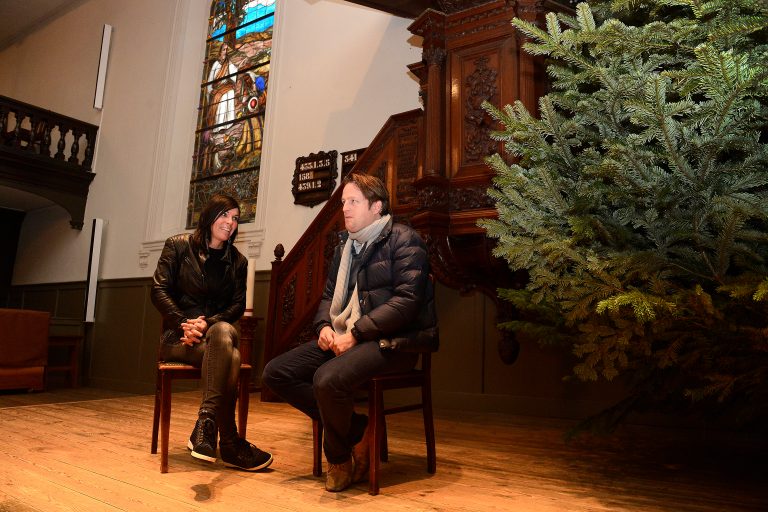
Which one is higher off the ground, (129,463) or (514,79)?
(514,79)

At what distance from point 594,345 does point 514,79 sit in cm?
195

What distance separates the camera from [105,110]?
911cm

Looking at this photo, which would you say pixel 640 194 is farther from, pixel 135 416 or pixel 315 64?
pixel 315 64

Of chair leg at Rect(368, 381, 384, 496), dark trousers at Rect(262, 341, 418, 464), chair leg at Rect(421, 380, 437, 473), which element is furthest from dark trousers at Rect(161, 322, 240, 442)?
chair leg at Rect(421, 380, 437, 473)

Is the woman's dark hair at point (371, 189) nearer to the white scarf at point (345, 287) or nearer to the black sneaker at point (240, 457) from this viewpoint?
the white scarf at point (345, 287)

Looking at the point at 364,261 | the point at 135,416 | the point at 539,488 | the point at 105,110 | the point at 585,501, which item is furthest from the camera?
the point at 105,110

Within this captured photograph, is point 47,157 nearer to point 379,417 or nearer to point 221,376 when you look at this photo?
point 221,376

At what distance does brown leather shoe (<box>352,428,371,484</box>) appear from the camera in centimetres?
242

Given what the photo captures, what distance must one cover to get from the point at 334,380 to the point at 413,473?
73 cm

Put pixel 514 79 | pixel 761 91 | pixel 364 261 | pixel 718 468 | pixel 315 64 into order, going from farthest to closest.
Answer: pixel 315 64
pixel 514 79
pixel 718 468
pixel 364 261
pixel 761 91

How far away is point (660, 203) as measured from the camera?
2213 mm

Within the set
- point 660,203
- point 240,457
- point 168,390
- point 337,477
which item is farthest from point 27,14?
point 660,203

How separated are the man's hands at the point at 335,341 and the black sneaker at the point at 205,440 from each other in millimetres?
564

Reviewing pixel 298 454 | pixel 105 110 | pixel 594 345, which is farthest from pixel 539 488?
pixel 105 110
